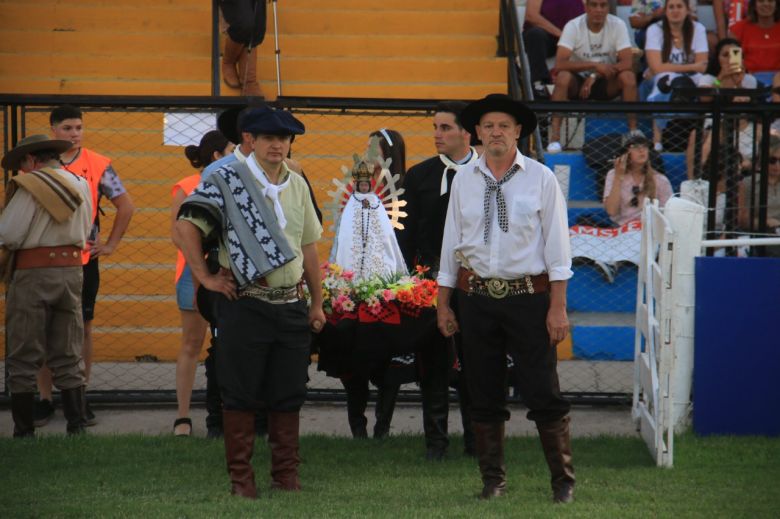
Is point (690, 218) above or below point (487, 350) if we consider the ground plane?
above

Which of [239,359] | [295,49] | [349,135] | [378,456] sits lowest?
[378,456]

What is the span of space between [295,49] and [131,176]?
2461 mm

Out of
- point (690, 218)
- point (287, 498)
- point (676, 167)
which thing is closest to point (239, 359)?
point (287, 498)

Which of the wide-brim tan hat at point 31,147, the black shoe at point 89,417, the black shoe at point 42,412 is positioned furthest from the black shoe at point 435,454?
the wide-brim tan hat at point 31,147

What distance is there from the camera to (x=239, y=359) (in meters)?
6.32

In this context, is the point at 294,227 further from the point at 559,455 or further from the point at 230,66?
the point at 230,66

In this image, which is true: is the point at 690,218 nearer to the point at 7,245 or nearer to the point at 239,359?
the point at 239,359

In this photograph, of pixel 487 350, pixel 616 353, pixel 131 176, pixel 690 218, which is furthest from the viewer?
pixel 131 176

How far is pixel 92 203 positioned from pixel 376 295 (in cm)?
234

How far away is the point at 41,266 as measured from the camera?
8.01 m

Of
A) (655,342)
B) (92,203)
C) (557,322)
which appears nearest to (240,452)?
(557,322)

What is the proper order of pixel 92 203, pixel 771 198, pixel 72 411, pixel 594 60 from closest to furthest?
1. pixel 72 411
2. pixel 92 203
3. pixel 771 198
4. pixel 594 60

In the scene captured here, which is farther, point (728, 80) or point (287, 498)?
point (728, 80)

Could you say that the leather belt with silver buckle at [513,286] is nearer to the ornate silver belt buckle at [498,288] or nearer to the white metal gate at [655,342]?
the ornate silver belt buckle at [498,288]
